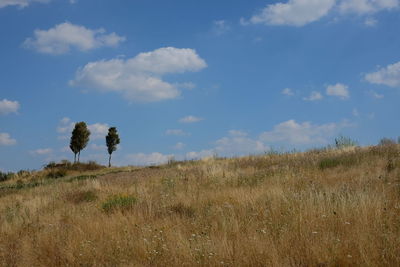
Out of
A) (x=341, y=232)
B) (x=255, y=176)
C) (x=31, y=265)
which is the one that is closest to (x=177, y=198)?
(x=255, y=176)

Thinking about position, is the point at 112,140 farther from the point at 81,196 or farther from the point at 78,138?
the point at 81,196

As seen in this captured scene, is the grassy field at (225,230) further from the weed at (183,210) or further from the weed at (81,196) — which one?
the weed at (81,196)

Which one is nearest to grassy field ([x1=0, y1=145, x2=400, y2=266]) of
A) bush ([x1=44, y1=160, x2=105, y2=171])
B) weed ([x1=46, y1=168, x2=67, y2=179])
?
weed ([x1=46, y1=168, x2=67, y2=179])

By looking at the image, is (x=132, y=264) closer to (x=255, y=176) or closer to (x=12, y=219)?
(x=12, y=219)

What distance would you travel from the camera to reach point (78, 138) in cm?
4616

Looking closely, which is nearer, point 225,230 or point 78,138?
point 225,230

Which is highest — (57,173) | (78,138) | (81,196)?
(78,138)

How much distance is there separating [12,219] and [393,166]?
10.9 m

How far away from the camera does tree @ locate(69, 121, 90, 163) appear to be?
151 feet

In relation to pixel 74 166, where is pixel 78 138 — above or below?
above

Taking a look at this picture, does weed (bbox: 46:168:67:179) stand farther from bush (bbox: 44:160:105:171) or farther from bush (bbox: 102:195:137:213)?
bush (bbox: 102:195:137:213)

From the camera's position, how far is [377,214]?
597cm

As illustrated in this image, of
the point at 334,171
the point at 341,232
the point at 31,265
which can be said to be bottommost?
the point at 31,265

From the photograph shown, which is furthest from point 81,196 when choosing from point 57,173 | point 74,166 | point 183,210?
point 74,166
